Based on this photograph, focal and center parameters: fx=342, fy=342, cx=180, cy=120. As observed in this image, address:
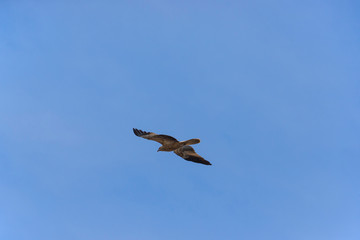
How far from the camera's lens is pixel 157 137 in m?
18.7

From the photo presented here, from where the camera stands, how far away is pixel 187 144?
18.4 meters

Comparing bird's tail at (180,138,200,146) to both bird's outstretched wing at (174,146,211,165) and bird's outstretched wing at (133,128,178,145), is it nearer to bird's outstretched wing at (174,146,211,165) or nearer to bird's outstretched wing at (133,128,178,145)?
bird's outstretched wing at (133,128,178,145)

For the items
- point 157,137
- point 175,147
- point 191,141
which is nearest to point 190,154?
point 175,147

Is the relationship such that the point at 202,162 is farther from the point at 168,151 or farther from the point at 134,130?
the point at 134,130

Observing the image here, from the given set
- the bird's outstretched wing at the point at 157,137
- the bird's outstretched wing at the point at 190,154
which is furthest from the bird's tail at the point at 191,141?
the bird's outstretched wing at the point at 190,154

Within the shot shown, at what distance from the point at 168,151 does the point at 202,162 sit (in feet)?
6.70

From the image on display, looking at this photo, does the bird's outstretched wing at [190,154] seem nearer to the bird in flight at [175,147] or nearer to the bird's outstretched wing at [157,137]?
the bird in flight at [175,147]

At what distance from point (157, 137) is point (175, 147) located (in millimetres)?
1209

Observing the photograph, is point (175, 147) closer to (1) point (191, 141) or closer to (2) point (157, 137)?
(2) point (157, 137)

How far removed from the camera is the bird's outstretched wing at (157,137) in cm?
Result: 1844

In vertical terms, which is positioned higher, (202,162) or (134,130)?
(134,130)

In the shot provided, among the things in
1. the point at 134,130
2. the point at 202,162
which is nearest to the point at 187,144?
the point at 202,162

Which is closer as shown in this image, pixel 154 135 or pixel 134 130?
pixel 154 135

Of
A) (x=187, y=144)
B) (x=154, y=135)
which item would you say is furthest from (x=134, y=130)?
(x=187, y=144)
